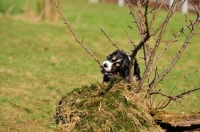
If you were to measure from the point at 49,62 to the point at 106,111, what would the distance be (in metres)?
7.26

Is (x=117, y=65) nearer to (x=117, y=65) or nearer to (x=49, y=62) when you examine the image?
(x=117, y=65)

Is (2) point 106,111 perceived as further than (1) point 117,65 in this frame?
No

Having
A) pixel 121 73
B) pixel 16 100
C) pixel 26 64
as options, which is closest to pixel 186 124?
pixel 121 73

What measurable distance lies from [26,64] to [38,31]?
6291 mm

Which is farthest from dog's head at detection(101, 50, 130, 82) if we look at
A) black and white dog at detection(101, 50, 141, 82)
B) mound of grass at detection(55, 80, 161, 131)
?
mound of grass at detection(55, 80, 161, 131)

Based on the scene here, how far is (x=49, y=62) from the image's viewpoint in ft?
43.3

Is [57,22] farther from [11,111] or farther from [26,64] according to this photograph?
[11,111]

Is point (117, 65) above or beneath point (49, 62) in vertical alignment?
beneath

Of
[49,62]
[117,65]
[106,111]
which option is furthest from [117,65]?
[49,62]

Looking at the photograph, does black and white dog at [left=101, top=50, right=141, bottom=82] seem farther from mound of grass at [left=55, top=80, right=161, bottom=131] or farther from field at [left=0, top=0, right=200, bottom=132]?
mound of grass at [left=55, top=80, right=161, bottom=131]

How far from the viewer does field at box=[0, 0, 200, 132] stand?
8055mm

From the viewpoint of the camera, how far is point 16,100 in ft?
27.8

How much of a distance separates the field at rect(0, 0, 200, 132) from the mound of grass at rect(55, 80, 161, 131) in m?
0.46

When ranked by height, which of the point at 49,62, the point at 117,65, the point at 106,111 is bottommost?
the point at 106,111
